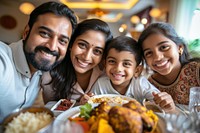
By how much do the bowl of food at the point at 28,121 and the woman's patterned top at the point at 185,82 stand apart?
996 millimetres

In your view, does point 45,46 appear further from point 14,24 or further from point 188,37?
point 14,24

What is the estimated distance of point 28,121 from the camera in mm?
568

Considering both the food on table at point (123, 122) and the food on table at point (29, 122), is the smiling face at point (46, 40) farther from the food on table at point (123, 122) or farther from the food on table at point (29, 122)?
the food on table at point (123, 122)

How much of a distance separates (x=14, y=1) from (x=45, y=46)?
781 cm

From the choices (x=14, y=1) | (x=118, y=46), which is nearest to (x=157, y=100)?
(x=118, y=46)

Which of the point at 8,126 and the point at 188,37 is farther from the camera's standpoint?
the point at 188,37

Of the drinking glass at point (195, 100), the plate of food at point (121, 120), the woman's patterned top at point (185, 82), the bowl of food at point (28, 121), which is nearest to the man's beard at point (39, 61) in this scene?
the bowl of food at point (28, 121)

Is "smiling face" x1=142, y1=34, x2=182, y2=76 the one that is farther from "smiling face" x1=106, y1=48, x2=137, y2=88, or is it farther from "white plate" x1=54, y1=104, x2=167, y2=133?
"white plate" x1=54, y1=104, x2=167, y2=133

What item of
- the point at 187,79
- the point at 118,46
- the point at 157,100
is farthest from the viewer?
the point at 187,79

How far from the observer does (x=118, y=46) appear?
43.8 inches

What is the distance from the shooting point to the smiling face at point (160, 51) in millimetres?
1091

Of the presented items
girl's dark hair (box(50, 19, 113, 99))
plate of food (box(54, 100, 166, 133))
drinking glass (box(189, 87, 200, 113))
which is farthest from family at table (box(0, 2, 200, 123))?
plate of food (box(54, 100, 166, 133))

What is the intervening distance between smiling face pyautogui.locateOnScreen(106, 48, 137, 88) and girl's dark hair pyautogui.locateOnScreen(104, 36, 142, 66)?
3cm

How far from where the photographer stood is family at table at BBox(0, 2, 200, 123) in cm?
99
